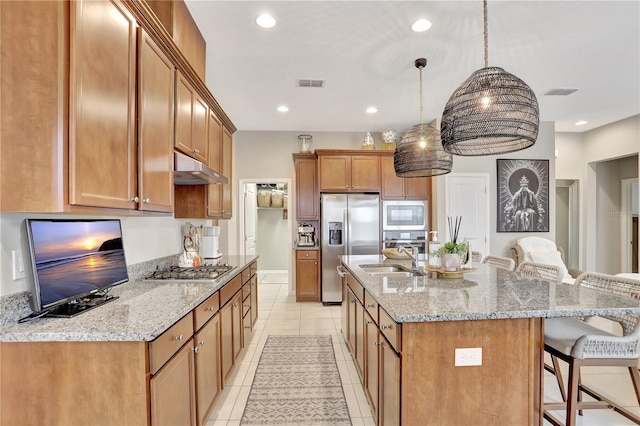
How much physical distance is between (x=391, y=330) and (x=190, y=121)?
2.05 meters

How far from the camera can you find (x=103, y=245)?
1782 millimetres

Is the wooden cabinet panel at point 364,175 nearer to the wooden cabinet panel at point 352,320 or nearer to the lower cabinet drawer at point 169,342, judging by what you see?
the wooden cabinet panel at point 352,320

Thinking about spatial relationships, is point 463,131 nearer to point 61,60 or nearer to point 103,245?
point 61,60

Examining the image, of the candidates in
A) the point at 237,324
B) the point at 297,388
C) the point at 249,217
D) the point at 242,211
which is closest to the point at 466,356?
the point at 297,388

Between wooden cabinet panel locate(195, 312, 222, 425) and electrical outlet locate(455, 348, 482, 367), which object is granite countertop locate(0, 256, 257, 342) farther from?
electrical outlet locate(455, 348, 482, 367)

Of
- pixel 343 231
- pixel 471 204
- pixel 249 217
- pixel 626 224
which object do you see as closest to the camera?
pixel 343 231

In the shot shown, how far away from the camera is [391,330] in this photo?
155 cm

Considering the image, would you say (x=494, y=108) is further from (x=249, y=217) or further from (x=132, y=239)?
(x=249, y=217)

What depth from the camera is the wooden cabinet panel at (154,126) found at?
1.71 metres

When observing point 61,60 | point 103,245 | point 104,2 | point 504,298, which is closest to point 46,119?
point 61,60

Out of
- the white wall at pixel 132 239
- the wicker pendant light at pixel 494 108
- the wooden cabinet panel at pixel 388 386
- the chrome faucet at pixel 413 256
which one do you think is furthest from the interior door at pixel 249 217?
the wicker pendant light at pixel 494 108

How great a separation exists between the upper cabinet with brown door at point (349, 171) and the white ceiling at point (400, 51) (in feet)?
2.24

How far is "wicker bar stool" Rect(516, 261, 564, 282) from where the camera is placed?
7.62 ft

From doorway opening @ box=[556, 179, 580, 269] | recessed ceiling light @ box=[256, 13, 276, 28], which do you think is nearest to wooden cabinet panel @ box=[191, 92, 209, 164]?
recessed ceiling light @ box=[256, 13, 276, 28]
